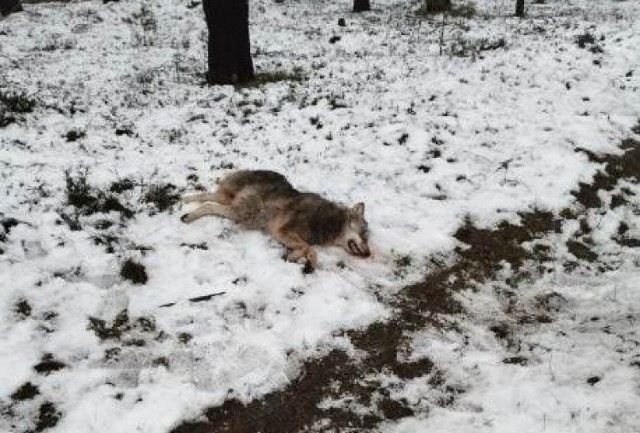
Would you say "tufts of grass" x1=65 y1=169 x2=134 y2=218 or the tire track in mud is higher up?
"tufts of grass" x1=65 y1=169 x2=134 y2=218

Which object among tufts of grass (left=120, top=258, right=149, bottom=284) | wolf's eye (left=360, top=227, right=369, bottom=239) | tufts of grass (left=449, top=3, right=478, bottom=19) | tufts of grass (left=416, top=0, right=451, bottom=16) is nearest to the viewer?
tufts of grass (left=120, top=258, right=149, bottom=284)

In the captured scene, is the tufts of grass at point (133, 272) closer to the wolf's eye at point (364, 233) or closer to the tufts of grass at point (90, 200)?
the tufts of grass at point (90, 200)

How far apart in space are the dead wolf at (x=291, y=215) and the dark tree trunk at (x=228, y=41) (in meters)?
5.87

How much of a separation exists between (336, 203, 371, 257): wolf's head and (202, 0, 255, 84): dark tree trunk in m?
6.76

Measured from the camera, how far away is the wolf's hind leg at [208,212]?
7832mm

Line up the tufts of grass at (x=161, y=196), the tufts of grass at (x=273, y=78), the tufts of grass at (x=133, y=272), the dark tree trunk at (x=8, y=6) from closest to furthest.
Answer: the tufts of grass at (x=133, y=272), the tufts of grass at (x=161, y=196), the tufts of grass at (x=273, y=78), the dark tree trunk at (x=8, y=6)

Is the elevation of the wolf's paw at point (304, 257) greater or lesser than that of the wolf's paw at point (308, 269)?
greater

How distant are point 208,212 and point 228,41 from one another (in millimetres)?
6360

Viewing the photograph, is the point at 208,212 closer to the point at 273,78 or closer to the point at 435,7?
the point at 273,78

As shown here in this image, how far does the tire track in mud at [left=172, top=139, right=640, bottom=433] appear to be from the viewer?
209 inches

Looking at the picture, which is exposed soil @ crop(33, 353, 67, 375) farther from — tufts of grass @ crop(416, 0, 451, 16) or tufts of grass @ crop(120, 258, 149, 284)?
tufts of grass @ crop(416, 0, 451, 16)

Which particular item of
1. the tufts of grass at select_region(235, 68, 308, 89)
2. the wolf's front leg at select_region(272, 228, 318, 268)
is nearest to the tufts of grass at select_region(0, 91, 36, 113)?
the tufts of grass at select_region(235, 68, 308, 89)

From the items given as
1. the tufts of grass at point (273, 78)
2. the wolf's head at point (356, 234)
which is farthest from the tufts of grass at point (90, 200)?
the tufts of grass at point (273, 78)

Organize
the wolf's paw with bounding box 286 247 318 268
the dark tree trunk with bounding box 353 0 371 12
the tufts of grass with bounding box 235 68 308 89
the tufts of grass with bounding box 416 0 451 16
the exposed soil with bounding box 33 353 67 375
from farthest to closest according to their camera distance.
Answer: the dark tree trunk with bounding box 353 0 371 12
the tufts of grass with bounding box 416 0 451 16
the tufts of grass with bounding box 235 68 308 89
the wolf's paw with bounding box 286 247 318 268
the exposed soil with bounding box 33 353 67 375
